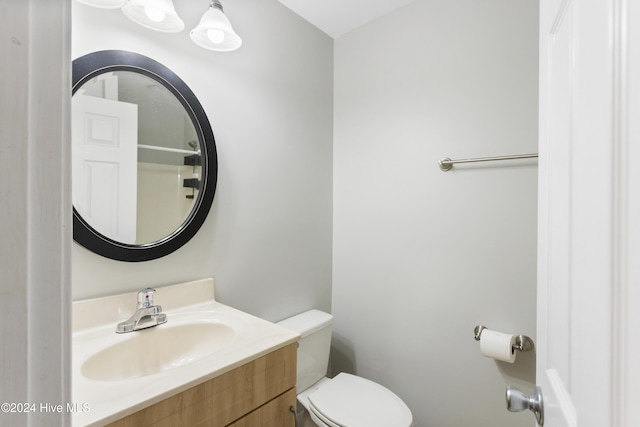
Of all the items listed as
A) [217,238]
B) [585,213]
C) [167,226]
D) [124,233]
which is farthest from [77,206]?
[585,213]

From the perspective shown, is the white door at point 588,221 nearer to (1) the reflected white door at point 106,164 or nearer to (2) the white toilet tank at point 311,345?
(2) the white toilet tank at point 311,345

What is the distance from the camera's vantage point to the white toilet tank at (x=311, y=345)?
1466mm

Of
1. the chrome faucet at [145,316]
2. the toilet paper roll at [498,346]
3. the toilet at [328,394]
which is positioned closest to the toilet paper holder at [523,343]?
the toilet paper roll at [498,346]

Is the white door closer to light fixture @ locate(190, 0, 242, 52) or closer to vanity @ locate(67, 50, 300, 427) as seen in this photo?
vanity @ locate(67, 50, 300, 427)

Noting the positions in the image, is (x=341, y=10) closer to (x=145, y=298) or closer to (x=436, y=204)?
(x=436, y=204)

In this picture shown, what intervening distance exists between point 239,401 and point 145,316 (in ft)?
1.49

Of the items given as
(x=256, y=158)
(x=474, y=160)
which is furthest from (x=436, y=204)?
(x=256, y=158)

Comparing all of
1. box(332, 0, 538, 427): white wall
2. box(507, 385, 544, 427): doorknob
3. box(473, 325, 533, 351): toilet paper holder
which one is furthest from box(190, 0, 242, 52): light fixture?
box(473, 325, 533, 351): toilet paper holder

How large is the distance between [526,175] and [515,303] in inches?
22.1

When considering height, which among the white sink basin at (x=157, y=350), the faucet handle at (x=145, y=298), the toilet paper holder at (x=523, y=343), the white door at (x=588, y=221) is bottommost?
the toilet paper holder at (x=523, y=343)

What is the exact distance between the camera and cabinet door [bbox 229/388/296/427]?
871 mm

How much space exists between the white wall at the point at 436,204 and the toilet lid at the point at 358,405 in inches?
12.4

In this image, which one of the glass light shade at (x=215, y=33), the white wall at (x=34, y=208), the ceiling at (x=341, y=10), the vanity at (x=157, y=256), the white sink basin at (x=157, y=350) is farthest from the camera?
the ceiling at (x=341, y=10)

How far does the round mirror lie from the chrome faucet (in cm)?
14
